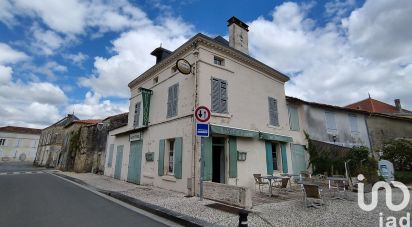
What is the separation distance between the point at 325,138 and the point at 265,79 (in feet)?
18.1

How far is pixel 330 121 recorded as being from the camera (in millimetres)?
14180

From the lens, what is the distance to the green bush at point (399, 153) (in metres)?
13.6

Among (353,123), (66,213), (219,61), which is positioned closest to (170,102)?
(219,61)

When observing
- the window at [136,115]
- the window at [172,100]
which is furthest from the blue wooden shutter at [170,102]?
the window at [136,115]

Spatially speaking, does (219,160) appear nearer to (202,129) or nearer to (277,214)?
(202,129)

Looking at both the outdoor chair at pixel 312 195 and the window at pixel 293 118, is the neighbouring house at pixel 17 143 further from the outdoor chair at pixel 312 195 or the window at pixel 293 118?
the outdoor chair at pixel 312 195

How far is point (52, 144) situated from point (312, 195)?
34518 millimetres

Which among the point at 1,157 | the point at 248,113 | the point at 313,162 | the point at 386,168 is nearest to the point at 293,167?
the point at 313,162

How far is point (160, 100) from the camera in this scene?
10.8 meters

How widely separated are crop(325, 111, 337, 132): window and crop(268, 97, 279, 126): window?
178 inches

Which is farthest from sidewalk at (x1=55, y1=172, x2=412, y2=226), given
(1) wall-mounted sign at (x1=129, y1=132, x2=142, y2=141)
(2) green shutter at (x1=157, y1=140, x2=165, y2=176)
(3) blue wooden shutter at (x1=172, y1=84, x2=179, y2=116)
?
(1) wall-mounted sign at (x1=129, y1=132, x2=142, y2=141)

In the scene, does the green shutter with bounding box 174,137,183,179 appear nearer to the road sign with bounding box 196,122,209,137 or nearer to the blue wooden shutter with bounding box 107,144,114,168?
the road sign with bounding box 196,122,209,137

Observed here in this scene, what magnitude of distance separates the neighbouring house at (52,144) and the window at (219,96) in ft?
78.8

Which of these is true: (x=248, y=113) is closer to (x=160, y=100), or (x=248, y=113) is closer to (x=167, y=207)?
(x=160, y=100)
